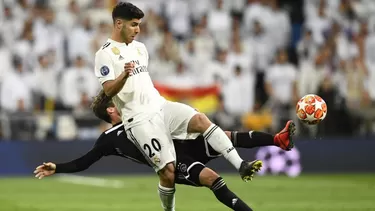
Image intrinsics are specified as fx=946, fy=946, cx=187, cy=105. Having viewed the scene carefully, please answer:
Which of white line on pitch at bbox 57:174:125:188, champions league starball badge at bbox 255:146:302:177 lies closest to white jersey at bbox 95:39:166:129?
white line on pitch at bbox 57:174:125:188

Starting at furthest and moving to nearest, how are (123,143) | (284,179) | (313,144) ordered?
1. (313,144)
2. (284,179)
3. (123,143)

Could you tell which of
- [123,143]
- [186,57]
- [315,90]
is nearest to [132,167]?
[186,57]

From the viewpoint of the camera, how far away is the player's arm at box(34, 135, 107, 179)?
1096cm

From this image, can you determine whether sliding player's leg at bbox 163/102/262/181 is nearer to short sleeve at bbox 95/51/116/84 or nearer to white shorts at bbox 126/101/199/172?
white shorts at bbox 126/101/199/172

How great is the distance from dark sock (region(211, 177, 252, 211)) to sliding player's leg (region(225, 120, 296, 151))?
0.66 meters

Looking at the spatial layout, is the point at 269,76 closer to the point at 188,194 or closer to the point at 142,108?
the point at 188,194

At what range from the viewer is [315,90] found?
73.8 ft

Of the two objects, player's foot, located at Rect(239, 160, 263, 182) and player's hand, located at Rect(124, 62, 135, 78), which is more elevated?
player's hand, located at Rect(124, 62, 135, 78)

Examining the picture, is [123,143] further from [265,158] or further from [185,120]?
[265,158]

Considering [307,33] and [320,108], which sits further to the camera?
[307,33]

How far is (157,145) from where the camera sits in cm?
1083

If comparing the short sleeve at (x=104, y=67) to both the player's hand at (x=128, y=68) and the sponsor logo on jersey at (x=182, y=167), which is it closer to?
the player's hand at (x=128, y=68)

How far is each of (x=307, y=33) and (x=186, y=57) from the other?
3240mm

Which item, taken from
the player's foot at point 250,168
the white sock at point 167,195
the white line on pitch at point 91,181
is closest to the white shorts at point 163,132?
the white sock at point 167,195
